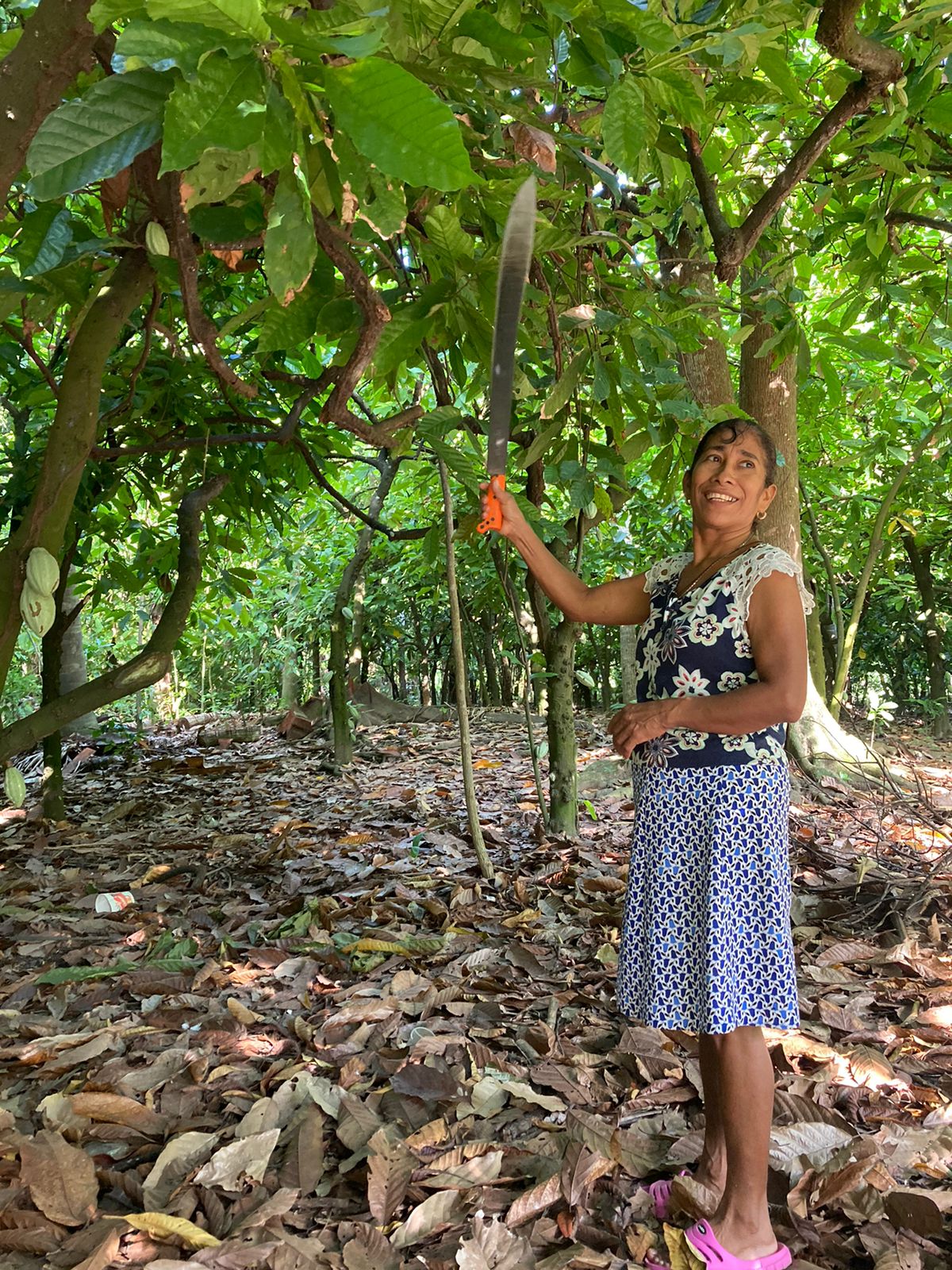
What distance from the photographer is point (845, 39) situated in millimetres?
1665

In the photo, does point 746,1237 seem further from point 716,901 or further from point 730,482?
point 730,482

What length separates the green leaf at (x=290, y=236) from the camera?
89cm

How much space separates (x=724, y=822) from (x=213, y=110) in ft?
3.46

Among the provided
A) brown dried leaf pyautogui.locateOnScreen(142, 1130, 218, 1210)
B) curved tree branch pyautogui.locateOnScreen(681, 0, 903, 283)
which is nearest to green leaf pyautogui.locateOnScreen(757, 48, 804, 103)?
curved tree branch pyautogui.locateOnScreen(681, 0, 903, 283)

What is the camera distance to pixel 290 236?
35.8 inches

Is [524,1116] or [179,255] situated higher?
[179,255]

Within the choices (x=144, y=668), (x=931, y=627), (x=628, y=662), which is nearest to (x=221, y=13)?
(x=144, y=668)

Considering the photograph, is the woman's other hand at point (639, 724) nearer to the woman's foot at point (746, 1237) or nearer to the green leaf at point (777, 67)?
the woman's foot at point (746, 1237)

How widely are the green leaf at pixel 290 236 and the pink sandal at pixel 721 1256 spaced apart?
1.29m

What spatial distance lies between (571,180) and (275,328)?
739 millimetres

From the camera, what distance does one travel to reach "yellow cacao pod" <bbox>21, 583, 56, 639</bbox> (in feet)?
4.47

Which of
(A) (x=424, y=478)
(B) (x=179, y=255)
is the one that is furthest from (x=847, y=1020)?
(A) (x=424, y=478)

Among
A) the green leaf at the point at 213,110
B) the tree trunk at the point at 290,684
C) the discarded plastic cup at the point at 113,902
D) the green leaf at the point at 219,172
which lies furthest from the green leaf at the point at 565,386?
the tree trunk at the point at 290,684

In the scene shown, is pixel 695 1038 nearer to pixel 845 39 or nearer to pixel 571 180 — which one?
pixel 571 180
